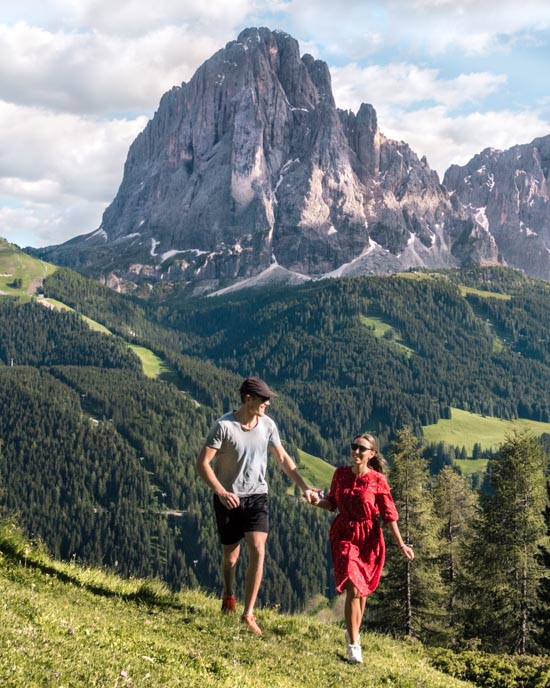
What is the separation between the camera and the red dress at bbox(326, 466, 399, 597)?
13883 millimetres

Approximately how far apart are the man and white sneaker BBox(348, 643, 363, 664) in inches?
71.3

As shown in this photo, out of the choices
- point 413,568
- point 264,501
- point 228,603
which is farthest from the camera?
point 413,568

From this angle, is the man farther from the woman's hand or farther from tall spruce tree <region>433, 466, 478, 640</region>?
tall spruce tree <region>433, 466, 478, 640</region>

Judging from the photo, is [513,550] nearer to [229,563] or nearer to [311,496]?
[311,496]

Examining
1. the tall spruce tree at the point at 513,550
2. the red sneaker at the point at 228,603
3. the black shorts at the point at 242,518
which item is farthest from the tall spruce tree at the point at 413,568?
the black shorts at the point at 242,518

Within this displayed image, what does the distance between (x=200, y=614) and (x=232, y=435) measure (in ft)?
11.9

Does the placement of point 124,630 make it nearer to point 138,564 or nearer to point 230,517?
point 230,517

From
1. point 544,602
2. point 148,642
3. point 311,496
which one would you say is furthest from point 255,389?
point 544,602

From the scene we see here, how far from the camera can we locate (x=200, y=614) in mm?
13859

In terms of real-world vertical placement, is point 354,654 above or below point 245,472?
below

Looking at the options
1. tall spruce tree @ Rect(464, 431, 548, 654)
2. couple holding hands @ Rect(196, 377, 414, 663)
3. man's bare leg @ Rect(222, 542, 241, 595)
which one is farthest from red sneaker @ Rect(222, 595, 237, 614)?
tall spruce tree @ Rect(464, 431, 548, 654)

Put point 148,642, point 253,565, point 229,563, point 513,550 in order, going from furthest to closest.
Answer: point 513,550 → point 229,563 → point 253,565 → point 148,642

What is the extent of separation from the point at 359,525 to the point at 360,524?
31mm

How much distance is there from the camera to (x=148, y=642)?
10.6 meters
